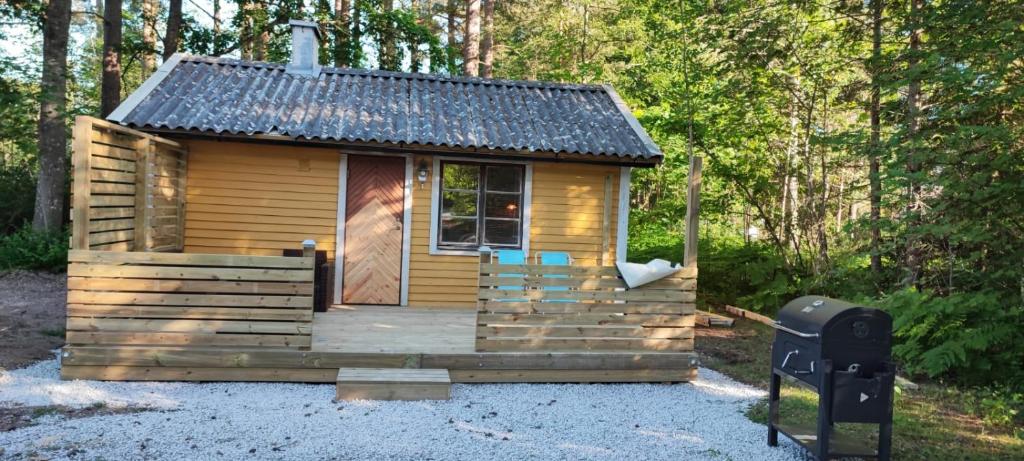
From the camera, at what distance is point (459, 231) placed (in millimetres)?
8938

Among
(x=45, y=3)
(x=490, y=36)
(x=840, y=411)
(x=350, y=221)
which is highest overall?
(x=490, y=36)

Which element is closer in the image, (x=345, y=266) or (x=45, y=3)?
(x=345, y=266)

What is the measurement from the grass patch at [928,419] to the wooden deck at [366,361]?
1.01m

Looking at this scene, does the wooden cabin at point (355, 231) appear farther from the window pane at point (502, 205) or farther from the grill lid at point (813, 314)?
the grill lid at point (813, 314)

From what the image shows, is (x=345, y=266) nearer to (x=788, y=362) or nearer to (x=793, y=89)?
(x=788, y=362)

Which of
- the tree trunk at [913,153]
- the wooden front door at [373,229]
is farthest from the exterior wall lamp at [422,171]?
the tree trunk at [913,153]

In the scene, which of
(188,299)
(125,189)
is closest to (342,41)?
(125,189)

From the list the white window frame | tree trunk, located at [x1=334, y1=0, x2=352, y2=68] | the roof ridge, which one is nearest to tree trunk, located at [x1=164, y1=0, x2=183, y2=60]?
tree trunk, located at [x1=334, y1=0, x2=352, y2=68]

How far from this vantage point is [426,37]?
54.6 feet

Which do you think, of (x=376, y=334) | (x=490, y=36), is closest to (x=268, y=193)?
(x=376, y=334)

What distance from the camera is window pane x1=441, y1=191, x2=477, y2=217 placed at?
8844mm

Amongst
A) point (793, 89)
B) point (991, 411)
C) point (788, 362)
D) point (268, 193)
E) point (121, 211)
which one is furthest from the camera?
point (793, 89)

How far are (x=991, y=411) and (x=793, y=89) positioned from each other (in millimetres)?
6644

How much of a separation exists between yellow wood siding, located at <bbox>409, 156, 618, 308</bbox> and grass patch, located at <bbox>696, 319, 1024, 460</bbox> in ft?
7.45
